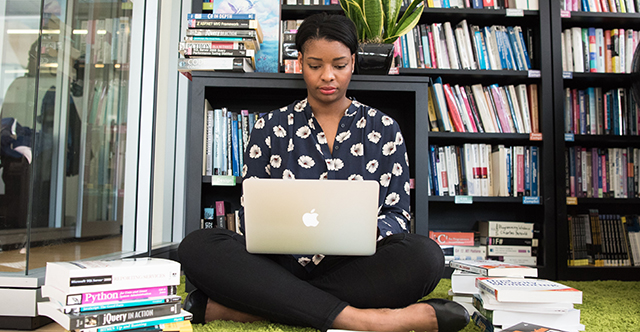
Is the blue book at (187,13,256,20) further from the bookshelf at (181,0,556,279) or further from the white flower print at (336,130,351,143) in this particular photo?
the white flower print at (336,130,351,143)

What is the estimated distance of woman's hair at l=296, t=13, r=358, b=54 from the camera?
1445mm

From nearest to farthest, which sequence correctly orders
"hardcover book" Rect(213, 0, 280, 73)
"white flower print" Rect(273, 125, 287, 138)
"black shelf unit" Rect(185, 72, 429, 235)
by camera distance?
"white flower print" Rect(273, 125, 287, 138) → "black shelf unit" Rect(185, 72, 429, 235) → "hardcover book" Rect(213, 0, 280, 73)

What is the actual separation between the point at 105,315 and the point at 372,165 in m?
0.91

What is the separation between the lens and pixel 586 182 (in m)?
2.41

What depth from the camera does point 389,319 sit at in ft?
3.37

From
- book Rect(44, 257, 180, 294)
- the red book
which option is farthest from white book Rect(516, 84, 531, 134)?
book Rect(44, 257, 180, 294)

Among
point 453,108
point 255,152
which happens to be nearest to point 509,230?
point 453,108

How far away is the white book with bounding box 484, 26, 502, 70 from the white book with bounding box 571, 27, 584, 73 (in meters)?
0.44

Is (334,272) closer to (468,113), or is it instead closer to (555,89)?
(468,113)

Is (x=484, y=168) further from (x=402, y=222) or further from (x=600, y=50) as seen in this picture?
(x=402, y=222)

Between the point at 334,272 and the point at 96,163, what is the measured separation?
5.26ft

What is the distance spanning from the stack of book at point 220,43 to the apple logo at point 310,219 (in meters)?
0.99

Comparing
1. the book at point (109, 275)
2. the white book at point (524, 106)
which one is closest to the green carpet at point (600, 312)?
the book at point (109, 275)

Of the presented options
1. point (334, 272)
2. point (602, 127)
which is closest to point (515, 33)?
point (602, 127)
